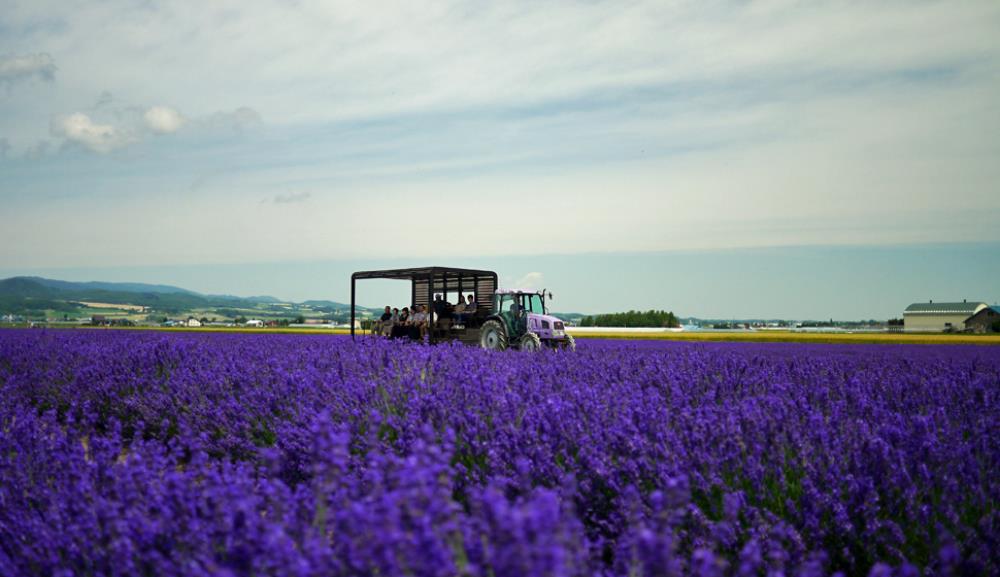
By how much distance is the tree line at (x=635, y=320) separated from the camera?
1465 inches

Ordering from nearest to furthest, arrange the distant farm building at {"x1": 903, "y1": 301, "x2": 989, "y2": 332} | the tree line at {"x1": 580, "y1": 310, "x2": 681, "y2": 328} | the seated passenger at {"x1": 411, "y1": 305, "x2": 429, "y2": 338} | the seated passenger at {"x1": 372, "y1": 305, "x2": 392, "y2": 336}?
the seated passenger at {"x1": 411, "y1": 305, "x2": 429, "y2": 338}
the seated passenger at {"x1": 372, "y1": 305, "x2": 392, "y2": 336}
the tree line at {"x1": 580, "y1": 310, "x2": 681, "y2": 328}
the distant farm building at {"x1": 903, "y1": 301, "x2": 989, "y2": 332}

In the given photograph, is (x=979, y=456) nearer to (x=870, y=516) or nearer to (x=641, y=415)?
(x=870, y=516)

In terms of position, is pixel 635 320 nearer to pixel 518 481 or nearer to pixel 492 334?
pixel 492 334

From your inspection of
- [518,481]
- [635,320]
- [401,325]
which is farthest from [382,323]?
[635,320]

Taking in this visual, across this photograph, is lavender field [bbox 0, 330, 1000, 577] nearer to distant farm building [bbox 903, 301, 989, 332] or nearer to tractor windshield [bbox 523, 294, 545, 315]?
tractor windshield [bbox 523, 294, 545, 315]

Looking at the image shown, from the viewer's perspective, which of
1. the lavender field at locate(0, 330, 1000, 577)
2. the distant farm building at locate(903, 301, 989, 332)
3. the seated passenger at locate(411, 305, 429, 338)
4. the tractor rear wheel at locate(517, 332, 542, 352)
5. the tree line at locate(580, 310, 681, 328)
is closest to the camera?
the lavender field at locate(0, 330, 1000, 577)

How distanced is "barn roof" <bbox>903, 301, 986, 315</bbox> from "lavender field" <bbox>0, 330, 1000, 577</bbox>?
46426 mm

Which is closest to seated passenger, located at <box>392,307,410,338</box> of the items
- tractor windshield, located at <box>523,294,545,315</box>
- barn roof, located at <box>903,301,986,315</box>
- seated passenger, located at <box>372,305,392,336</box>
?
seated passenger, located at <box>372,305,392,336</box>

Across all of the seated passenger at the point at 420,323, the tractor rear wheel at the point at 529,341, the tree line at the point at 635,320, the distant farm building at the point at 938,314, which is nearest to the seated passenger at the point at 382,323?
the seated passenger at the point at 420,323

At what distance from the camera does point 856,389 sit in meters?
4.23

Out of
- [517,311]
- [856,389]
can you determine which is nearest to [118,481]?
[856,389]

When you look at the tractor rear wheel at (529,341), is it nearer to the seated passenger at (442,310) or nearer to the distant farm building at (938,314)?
the seated passenger at (442,310)

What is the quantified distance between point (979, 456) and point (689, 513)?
1297 mm

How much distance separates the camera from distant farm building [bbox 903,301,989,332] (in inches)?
1672
